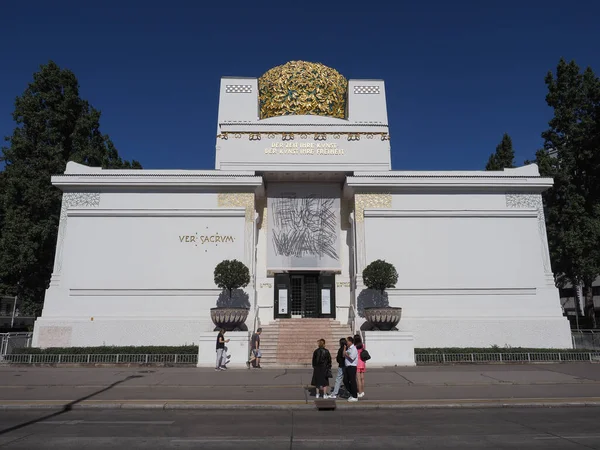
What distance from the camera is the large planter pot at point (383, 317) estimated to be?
17297 mm

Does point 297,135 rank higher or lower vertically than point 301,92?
lower

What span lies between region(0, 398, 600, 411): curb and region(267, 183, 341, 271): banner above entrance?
12.2 m

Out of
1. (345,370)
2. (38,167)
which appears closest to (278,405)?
(345,370)

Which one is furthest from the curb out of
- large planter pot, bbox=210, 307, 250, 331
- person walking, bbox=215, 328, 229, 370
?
large planter pot, bbox=210, 307, 250, 331

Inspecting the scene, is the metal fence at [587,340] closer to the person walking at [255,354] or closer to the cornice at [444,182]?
the cornice at [444,182]

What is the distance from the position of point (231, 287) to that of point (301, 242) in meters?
5.14

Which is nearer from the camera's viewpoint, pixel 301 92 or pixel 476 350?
pixel 476 350

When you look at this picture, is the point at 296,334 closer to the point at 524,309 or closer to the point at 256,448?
the point at 524,309

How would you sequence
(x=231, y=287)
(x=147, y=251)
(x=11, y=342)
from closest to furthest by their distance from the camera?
(x=11, y=342) < (x=231, y=287) < (x=147, y=251)

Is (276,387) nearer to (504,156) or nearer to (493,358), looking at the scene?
(493,358)

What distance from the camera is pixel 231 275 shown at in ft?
58.8

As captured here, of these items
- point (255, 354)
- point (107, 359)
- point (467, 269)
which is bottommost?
point (107, 359)

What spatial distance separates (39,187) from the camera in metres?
24.2

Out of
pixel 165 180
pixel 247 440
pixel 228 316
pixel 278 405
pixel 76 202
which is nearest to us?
pixel 247 440
